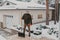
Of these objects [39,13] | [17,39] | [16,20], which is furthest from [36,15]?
[17,39]

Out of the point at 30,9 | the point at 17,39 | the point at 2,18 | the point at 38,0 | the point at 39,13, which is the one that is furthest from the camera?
the point at 38,0

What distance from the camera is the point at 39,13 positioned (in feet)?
56.4

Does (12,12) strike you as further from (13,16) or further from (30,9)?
(30,9)

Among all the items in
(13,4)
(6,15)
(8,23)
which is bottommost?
(8,23)

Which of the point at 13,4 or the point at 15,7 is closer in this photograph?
the point at 15,7

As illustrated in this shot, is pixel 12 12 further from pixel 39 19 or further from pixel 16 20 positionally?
pixel 39 19

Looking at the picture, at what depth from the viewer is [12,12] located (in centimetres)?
1534

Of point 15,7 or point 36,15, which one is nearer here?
point 15,7

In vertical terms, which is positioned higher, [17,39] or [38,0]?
[38,0]

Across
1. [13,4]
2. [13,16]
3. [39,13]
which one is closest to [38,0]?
[39,13]

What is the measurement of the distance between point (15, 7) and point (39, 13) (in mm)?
3490

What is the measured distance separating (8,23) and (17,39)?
24.1 ft

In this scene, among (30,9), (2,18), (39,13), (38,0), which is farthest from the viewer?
(38,0)

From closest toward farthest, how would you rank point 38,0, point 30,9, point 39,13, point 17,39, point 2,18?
point 17,39 < point 2,18 < point 30,9 < point 39,13 < point 38,0
